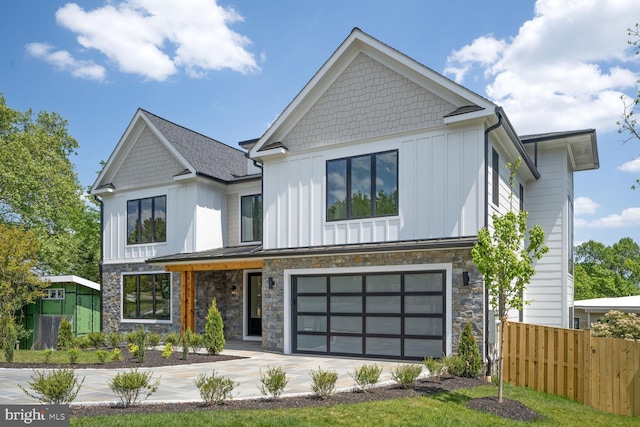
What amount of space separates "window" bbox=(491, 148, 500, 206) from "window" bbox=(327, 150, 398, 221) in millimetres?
2379

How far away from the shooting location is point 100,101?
23297mm

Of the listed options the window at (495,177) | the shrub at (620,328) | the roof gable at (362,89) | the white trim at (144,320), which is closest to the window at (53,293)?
the white trim at (144,320)

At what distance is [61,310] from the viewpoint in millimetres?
20922

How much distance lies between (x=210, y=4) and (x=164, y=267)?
29.1ft

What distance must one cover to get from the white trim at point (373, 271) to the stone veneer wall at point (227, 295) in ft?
15.2

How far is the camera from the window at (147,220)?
18.5 metres

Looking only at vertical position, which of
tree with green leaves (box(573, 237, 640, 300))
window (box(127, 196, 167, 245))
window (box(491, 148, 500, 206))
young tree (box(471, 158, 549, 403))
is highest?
window (box(491, 148, 500, 206))

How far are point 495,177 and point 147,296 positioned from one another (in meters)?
12.7

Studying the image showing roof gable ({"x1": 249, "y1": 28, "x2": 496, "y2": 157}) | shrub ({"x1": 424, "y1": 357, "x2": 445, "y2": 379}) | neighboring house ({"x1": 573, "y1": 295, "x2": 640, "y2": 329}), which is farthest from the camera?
neighboring house ({"x1": 573, "y1": 295, "x2": 640, "y2": 329})

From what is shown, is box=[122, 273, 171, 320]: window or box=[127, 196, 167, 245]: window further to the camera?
box=[127, 196, 167, 245]: window

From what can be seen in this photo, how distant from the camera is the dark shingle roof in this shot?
60.0 feet

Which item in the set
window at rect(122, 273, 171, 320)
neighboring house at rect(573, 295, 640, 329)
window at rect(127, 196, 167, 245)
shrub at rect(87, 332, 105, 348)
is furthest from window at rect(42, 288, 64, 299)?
neighboring house at rect(573, 295, 640, 329)

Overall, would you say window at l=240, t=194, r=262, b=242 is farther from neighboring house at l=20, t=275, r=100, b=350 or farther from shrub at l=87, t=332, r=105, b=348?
neighboring house at l=20, t=275, r=100, b=350

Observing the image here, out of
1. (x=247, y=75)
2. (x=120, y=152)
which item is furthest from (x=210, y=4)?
(x=120, y=152)
